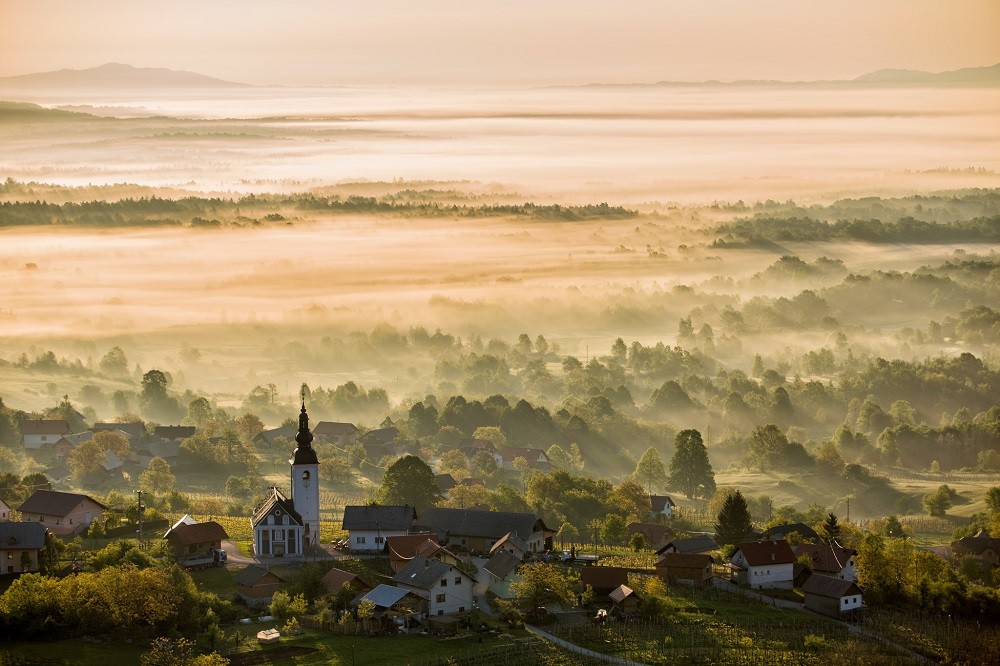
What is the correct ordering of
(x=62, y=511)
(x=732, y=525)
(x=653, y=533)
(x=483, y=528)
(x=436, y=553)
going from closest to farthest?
(x=436, y=553) < (x=62, y=511) < (x=483, y=528) < (x=732, y=525) < (x=653, y=533)

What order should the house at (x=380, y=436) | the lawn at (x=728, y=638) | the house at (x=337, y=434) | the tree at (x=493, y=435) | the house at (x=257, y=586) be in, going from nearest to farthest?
the lawn at (x=728, y=638)
the house at (x=257, y=586)
the house at (x=380, y=436)
the house at (x=337, y=434)
the tree at (x=493, y=435)

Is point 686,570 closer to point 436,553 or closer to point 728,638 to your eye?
point 728,638

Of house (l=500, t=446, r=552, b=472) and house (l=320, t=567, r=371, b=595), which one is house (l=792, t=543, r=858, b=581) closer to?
house (l=320, t=567, r=371, b=595)

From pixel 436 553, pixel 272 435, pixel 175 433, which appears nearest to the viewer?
pixel 436 553

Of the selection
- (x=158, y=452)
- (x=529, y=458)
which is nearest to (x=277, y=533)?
(x=158, y=452)

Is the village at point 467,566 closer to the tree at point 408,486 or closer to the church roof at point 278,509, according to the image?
the church roof at point 278,509

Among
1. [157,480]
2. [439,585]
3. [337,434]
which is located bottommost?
[337,434]

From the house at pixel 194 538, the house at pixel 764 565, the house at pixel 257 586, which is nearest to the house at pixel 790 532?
the house at pixel 764 565

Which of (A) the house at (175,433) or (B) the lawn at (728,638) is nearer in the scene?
(B) the lawn at (728,638)
